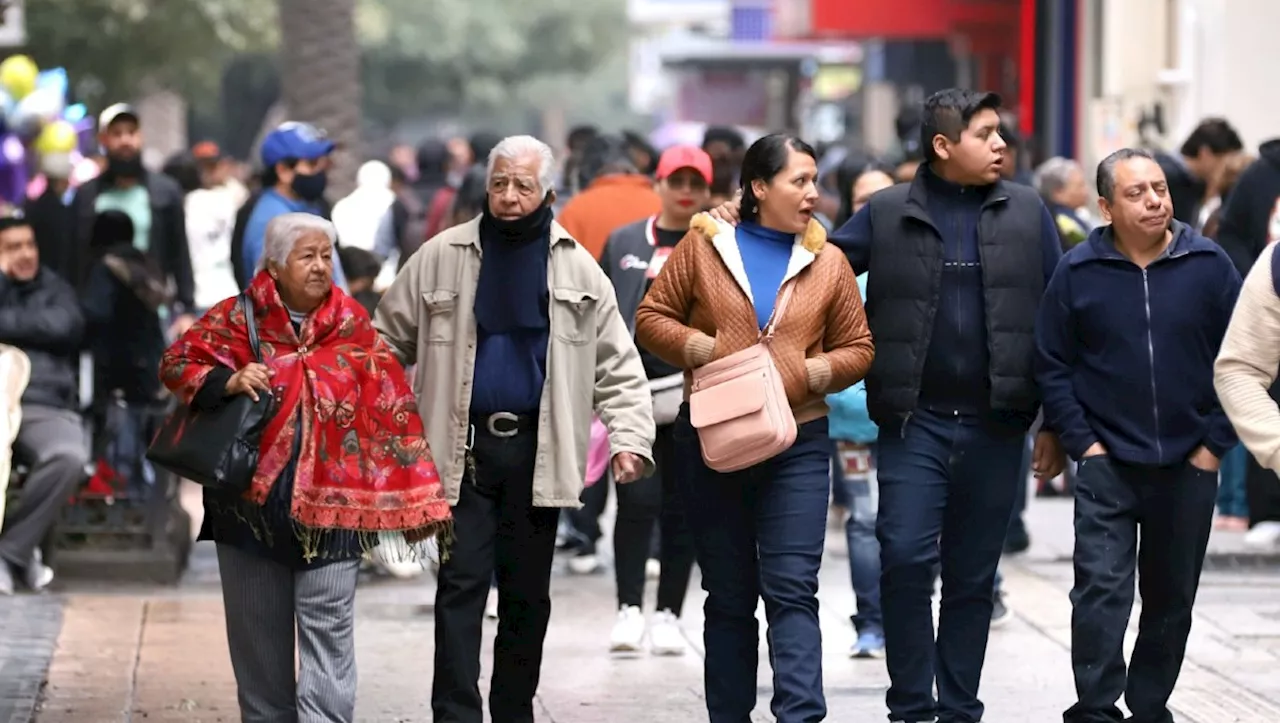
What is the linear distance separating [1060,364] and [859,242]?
2.45 feet

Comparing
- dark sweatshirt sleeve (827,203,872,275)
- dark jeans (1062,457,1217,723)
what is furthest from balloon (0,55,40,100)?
dark jeans (1062,457,1217,723)

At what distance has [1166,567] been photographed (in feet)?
24.7

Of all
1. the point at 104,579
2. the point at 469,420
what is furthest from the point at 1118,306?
the point at 104,579

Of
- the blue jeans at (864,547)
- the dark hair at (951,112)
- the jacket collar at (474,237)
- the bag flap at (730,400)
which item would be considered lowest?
the blue jeans at (864,547)

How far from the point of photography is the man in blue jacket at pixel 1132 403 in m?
7.40

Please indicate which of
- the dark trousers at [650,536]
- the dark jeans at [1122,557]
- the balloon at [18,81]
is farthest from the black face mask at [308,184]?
the balloon at [18,81]

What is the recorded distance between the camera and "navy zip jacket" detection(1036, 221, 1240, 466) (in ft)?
24.2

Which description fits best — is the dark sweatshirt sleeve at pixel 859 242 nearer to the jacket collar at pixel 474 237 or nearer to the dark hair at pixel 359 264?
the jacket collar at pixel 474 237

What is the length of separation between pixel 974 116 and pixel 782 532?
1.36m

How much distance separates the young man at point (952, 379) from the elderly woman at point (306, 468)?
1410 mm

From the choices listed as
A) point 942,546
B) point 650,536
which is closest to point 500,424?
point 942,546

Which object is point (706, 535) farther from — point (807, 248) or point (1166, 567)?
point (1166, 567)

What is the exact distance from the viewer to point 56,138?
804 inches

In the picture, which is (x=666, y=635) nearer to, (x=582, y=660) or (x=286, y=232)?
(x=582, y=660)
